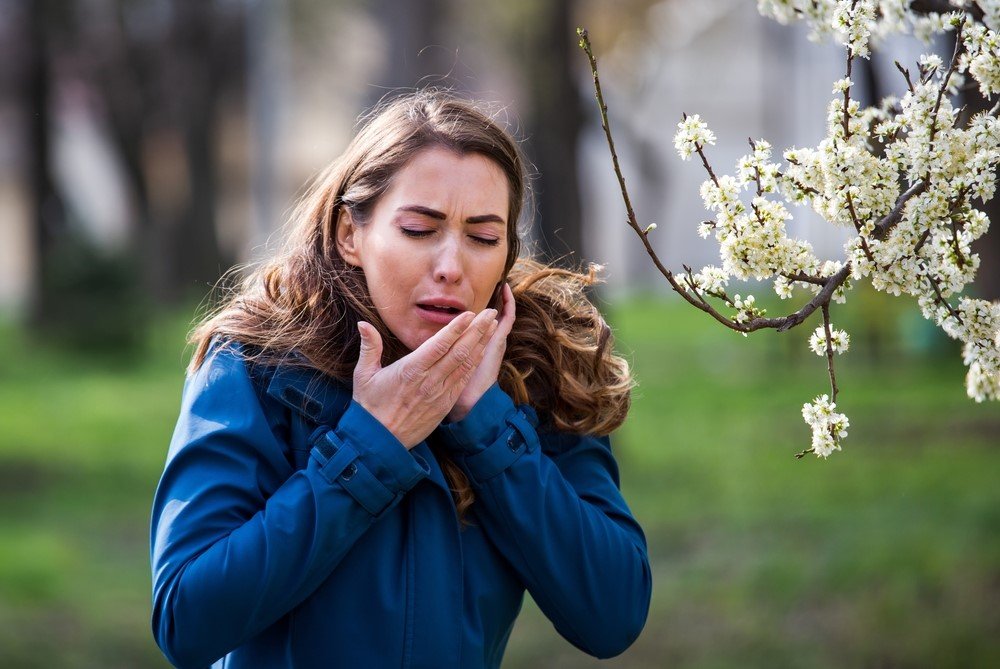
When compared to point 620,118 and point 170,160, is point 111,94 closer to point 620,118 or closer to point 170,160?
point 170,160

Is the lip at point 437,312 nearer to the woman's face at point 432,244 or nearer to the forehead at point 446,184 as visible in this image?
the woman's face at point 432,244

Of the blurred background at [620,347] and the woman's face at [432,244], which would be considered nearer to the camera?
the woman's face at [432,244]

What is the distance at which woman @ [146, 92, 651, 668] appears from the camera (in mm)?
→ 2154

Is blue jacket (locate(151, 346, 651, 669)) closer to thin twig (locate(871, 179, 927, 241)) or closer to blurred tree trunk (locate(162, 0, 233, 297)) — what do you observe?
thin twig (locate(871, 179, 927, 241))

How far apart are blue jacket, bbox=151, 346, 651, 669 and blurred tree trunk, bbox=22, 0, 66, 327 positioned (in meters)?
14.2

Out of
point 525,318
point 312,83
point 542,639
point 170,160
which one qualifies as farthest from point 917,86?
point 312,83

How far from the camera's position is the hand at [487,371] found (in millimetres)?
2348

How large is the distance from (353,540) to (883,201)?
1.09 meters

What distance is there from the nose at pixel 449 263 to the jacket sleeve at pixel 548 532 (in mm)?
223

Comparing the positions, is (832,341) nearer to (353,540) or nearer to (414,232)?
(414,232)

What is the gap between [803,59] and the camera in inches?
1156

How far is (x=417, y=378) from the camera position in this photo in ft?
7.34

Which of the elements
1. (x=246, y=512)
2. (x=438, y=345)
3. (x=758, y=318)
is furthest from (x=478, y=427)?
(x=758, y=318)

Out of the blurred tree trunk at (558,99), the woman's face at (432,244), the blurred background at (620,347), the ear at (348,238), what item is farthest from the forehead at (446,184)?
the blurred tree trunk at (558,99)
